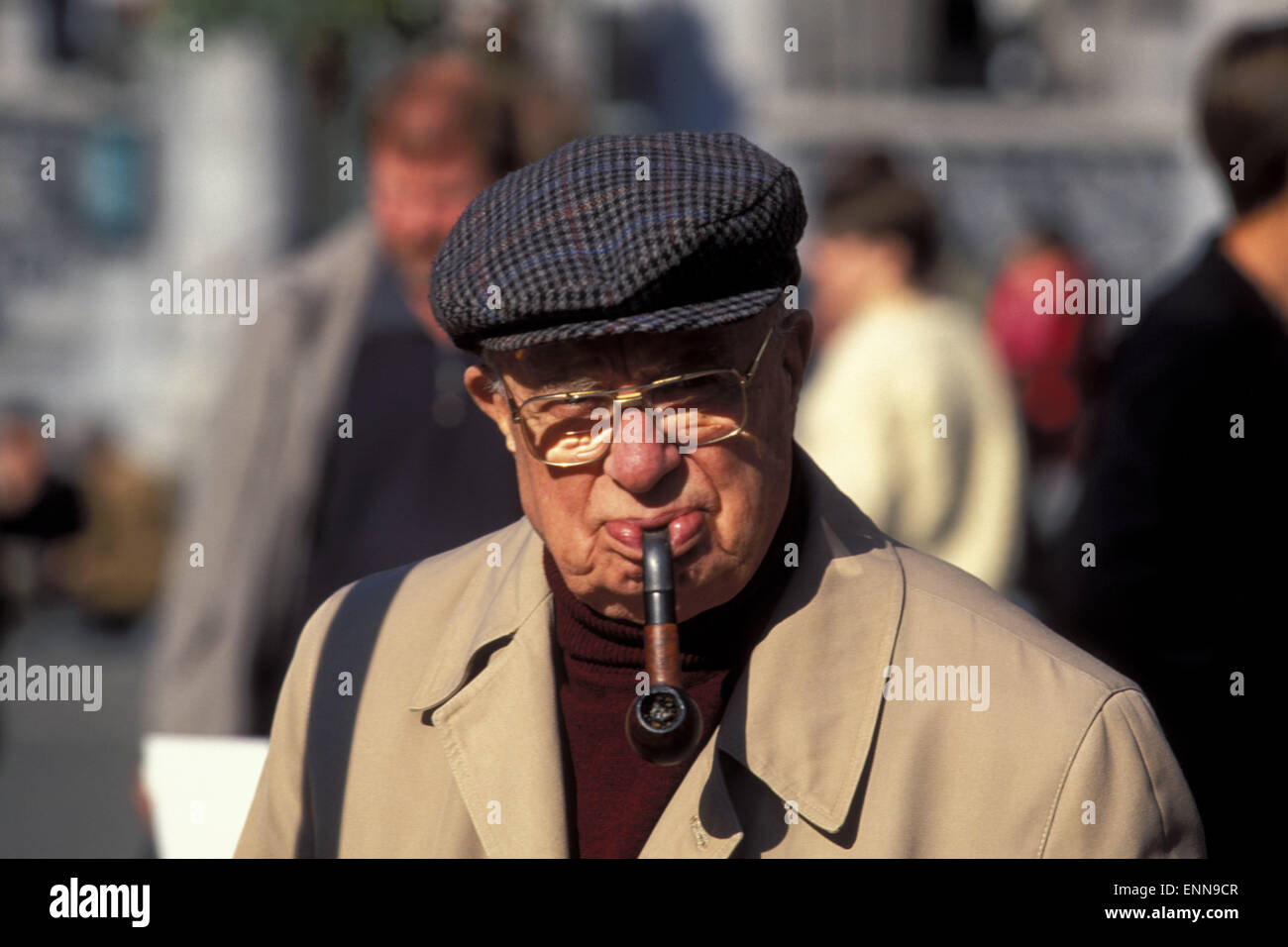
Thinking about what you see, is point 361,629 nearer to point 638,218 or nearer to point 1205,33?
point 638,218

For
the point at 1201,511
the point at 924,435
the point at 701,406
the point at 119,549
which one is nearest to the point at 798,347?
the point at 701,406

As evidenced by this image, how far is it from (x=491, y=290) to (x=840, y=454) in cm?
179

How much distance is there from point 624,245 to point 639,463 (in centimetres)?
22

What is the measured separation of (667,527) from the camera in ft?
5.96

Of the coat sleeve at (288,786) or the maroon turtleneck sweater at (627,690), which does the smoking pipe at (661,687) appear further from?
the coat sleeve at (288,786)

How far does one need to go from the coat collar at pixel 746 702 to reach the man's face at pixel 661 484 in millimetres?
119

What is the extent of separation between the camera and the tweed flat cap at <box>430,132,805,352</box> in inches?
69.9

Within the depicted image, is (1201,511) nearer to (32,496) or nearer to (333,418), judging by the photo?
(333,418)

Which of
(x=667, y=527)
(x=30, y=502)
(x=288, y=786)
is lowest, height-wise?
(x=30, y=502)

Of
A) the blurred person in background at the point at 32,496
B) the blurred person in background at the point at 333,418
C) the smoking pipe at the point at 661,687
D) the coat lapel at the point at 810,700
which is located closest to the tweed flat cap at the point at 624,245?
the smoking pipe at the point at 661,687

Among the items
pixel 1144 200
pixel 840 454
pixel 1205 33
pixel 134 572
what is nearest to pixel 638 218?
pixel 840 454

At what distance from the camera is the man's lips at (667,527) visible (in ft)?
5.95

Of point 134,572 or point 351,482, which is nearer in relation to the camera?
point 351,482

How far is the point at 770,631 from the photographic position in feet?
6.48
